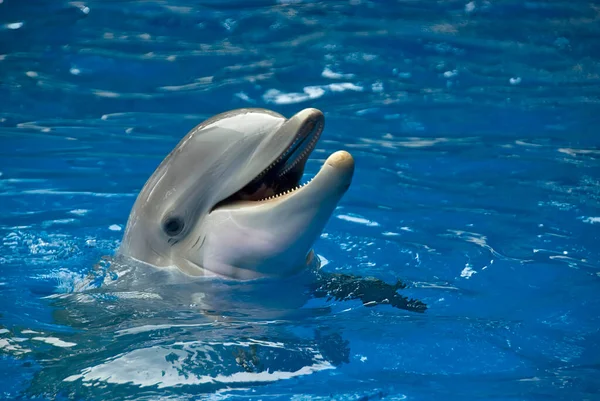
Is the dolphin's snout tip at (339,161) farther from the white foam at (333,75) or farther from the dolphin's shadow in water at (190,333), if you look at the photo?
the white foam at (333,75)

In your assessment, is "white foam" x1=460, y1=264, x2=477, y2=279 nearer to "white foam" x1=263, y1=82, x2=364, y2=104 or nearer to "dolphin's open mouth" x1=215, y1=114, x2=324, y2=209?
"dolphin's open mouth" x1=215, y1=114, x2=324, y2=209

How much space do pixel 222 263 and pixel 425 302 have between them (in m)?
1.56

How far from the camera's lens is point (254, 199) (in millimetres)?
5305

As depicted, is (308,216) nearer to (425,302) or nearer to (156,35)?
(425,302)

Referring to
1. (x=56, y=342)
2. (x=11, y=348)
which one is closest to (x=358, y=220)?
(x=56, y=342)

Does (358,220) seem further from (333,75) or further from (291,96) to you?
(333,75)

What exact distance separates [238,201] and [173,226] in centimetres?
46

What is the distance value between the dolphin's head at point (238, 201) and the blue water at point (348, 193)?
10.3 inches

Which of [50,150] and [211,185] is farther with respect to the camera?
[50,150]

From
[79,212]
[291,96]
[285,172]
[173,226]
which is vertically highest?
[285,172]

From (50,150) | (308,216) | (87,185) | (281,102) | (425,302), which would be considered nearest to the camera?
(308,216)

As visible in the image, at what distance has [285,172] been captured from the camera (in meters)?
5.24

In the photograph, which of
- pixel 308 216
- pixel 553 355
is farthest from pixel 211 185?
pixel 553 355

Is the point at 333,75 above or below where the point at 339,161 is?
below
